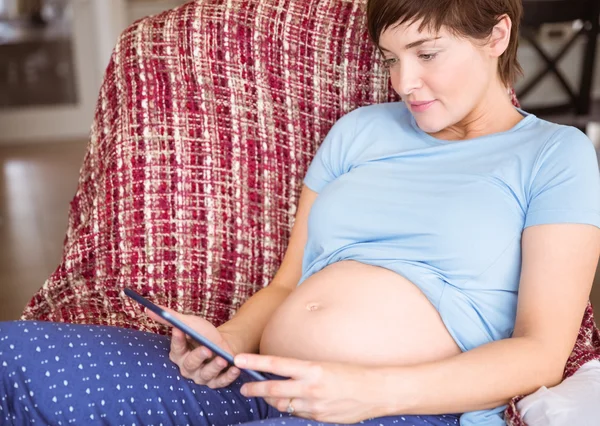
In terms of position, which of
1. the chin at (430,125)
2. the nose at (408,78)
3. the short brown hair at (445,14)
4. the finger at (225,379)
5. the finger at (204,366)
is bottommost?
the finger at (225,379)

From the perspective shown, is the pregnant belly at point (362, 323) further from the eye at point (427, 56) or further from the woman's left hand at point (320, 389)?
the eye at point (427, 56)

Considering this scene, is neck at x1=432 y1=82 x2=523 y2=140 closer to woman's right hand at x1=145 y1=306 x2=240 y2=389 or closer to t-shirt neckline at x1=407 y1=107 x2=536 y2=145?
t-shirt neckline at x1=407 y1=107 x2=536 y2=145

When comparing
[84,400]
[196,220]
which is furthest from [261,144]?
[84,400]

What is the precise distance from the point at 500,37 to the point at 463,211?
314mm

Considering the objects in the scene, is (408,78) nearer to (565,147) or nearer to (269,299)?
(565,147)

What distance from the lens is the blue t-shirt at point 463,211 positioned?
1.18m

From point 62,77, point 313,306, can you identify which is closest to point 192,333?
point 313,306

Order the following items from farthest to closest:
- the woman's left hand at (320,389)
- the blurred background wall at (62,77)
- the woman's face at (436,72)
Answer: the blurred background wall at (62,77)
the woman's face at (436,72)
the woman's left hand at (320,389)

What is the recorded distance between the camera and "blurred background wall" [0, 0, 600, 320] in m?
4.57

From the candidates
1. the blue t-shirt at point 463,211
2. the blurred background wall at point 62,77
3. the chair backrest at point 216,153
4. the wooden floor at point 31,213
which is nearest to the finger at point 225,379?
the blue t-shirt at point 463,211

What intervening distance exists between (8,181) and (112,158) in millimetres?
2967

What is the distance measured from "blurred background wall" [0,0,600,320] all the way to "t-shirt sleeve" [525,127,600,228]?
337cm

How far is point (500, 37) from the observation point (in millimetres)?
1297

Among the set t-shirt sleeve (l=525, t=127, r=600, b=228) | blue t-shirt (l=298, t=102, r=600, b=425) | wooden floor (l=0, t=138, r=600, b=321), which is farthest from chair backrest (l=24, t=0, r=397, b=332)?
wooden floor (l=0, t=138, r=600, b=321)
